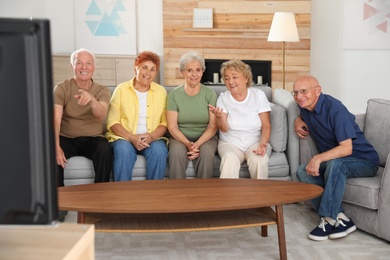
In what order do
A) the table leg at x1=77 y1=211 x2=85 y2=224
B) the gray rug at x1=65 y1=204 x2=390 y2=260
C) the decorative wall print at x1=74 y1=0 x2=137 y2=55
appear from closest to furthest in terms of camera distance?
the table leg at x1=77 y1=211 x2=85 y2=224 < the gray rug at x1=65 y1=204 x2=390 y2=260 < the decorative wall print at x1=74 y1=0 x2=137 y2=55

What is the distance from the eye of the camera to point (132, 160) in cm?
390

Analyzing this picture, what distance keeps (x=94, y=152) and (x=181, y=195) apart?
113 cm

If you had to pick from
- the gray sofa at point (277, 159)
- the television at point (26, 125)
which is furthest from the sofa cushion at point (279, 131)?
the television at point (26, 125)

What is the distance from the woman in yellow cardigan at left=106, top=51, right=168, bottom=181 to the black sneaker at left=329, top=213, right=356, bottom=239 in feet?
4.02

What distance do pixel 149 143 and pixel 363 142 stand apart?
56.1 inches

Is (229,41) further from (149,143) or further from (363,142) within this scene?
(363,142)

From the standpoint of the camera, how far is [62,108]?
399 cm

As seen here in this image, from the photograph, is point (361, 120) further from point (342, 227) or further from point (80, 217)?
point (80, 217)

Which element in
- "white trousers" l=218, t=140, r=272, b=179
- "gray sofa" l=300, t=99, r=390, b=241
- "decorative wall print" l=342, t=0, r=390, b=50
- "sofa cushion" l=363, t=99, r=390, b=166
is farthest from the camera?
"decorative wall print" l=342, t=0, r=390, b=50

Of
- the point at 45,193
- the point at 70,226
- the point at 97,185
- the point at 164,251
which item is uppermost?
the point at 45,193

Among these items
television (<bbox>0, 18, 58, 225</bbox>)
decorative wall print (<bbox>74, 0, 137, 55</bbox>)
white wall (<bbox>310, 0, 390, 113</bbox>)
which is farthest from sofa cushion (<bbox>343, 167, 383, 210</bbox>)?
decorative wall print (<bbox>74, 0, 137, 55</bbox>)

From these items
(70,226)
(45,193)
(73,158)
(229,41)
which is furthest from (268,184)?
(229,41)

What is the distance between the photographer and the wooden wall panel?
7.04 metres

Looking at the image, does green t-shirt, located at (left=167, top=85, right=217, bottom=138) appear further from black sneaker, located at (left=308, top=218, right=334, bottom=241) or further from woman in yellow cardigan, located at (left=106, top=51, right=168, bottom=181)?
black sneaker, located at (left=308, top=218, right=334, bottom=241)
